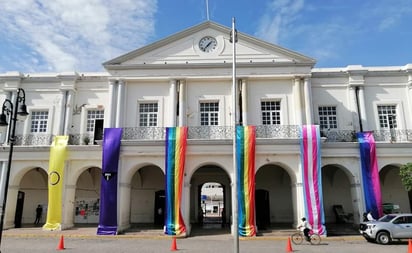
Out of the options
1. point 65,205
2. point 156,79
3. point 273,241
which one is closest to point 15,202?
point 65,205

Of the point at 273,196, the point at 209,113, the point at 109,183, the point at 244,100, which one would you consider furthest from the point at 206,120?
the point at 273,196

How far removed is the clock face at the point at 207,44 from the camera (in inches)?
761

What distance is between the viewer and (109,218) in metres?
16.4

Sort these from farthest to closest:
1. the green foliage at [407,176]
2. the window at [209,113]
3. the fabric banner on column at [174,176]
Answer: the window at [209,113], the fabric banner on column at [174,176], the green foliage at [407,176]

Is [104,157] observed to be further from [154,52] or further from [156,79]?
[154,52]

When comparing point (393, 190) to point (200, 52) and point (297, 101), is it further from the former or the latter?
point (200, 52)

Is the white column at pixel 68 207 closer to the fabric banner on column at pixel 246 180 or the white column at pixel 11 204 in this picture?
the white column at pixel 11 204

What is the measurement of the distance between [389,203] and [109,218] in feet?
54.8

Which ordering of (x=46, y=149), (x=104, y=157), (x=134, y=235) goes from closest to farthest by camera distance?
(x=134, y=235) → (x=104, y=157) → (x=46, y=149)

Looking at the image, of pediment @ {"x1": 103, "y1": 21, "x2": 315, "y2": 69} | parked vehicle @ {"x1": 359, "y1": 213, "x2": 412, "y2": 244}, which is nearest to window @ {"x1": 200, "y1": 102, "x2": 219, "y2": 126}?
pediment @ {"x1": 103, "y1": 21, "x2": 315, "y2": 69}

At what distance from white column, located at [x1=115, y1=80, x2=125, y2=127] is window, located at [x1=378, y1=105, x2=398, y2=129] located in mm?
15629

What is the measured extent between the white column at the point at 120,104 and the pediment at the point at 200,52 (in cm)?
118

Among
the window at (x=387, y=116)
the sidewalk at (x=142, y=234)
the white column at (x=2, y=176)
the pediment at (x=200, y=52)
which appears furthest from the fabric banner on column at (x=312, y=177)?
the white column at (x=2, y=176)

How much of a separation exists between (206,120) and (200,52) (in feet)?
13.8
